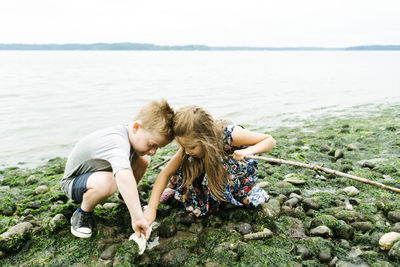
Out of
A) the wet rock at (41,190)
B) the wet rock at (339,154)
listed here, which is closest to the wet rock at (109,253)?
the wet rock at (41,190)

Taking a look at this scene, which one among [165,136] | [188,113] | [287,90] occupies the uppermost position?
[188,113]

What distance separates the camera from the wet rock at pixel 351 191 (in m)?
4.32

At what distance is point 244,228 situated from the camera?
134 inches

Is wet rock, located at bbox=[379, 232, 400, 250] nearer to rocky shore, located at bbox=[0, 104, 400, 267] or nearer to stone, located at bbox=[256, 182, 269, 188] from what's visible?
rocky shore, located at bbox=[0, 104, 400, 267]

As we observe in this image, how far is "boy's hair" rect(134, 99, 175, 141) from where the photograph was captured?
3.19m

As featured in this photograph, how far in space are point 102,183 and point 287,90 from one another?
18.5 metres

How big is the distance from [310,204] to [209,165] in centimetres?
145

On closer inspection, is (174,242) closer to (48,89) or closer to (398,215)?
(398,215)

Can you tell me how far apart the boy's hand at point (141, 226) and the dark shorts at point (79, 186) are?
67 centimetres

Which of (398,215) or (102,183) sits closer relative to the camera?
(102,183)

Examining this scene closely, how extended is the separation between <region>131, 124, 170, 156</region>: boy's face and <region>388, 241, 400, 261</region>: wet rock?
225 cm

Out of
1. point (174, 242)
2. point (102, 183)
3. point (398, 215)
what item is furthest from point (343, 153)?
point (102, 183)

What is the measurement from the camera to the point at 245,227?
3.42m

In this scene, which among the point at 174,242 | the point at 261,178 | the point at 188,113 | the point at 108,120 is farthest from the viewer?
the point at 108,120
